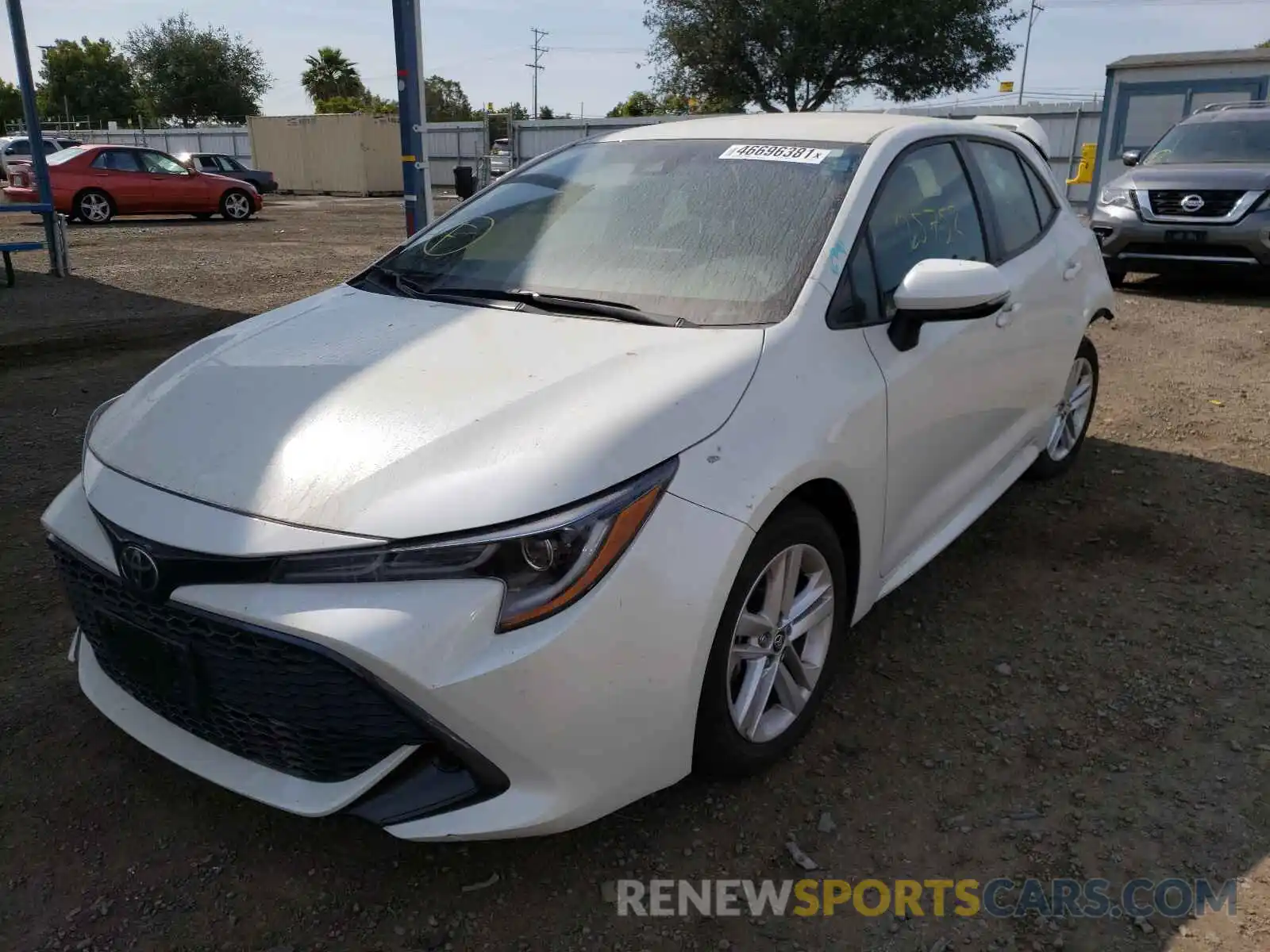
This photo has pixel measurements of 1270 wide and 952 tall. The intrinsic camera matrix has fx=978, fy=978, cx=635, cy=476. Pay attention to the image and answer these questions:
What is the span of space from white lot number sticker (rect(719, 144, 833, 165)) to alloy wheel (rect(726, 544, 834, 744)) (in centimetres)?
126

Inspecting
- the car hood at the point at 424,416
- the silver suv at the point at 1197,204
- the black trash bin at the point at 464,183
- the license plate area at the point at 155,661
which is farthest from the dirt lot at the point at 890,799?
the silver suv at the point at 1197,204

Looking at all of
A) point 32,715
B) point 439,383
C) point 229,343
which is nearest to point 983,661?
point 439,383

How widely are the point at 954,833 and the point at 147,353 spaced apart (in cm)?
655

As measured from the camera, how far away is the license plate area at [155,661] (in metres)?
2.02

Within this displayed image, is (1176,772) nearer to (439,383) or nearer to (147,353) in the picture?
(439,383)

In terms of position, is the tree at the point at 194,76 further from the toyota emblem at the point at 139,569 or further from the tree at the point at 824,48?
the toyota emblem at the point at 139,569

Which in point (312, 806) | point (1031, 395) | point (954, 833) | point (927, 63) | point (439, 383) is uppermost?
point (927, 63)

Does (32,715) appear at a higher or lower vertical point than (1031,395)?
lower

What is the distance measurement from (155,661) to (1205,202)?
386 inches

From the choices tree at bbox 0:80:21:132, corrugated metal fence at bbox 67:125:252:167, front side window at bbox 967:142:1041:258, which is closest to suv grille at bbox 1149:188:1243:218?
front side window at bbox 967:142:1041:258

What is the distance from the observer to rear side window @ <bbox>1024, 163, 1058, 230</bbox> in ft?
13.3

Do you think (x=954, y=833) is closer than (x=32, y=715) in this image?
Yes

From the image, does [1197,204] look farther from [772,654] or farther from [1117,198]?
[772,654]

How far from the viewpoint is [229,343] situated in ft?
9.02
